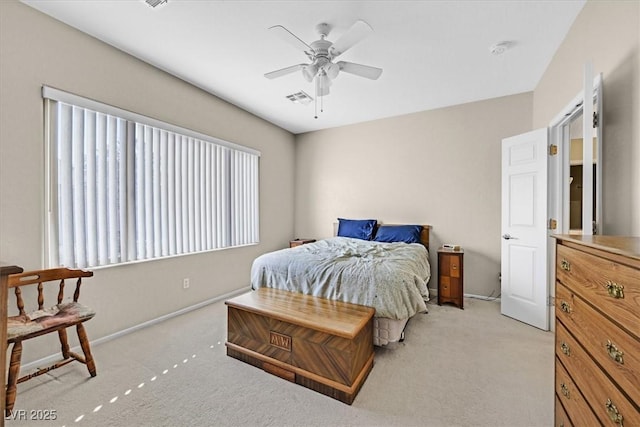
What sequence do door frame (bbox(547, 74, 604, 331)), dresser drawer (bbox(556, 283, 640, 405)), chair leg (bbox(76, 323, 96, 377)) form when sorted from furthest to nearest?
door frame (bbox(547, 74, 604, 331)) → chair leg (bbox(76, 323, 96, 377)) → dresser drawer (bbox(556, 283, 640, 405))

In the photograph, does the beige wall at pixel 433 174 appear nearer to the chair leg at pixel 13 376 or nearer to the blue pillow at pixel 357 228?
the blue pillow at pixel 357 228

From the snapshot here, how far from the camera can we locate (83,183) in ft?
7.33

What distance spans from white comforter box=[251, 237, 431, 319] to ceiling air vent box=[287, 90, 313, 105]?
204 centimetres

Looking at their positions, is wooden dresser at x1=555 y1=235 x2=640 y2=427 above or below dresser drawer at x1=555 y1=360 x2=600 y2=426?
above

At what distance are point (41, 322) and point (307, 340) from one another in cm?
169

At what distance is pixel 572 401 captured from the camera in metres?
1.04

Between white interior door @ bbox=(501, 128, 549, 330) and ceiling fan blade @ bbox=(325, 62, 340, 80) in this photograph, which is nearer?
ceiling fan blade @ bbox=(325, 62, 340, 80)

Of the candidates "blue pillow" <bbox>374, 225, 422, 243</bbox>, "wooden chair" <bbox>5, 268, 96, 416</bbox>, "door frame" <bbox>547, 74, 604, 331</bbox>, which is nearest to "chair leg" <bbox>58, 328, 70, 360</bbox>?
"wooden chair" <bbox>5, 268, 96, 416</bbox>

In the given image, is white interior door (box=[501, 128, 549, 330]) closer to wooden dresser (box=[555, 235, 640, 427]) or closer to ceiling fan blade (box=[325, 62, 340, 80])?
wooden dresser (box=[555, 235, 640, 427])

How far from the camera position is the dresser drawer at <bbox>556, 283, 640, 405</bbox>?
677mm

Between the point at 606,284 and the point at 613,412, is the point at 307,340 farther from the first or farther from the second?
the point at 606,284

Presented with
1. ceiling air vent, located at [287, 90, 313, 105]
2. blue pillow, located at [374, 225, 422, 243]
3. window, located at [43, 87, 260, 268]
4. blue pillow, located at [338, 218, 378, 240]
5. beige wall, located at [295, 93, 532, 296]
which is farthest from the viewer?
blue pillow, located at [338, 218, 378, 240]

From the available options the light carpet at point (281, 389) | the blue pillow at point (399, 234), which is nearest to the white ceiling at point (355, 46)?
the blue pillow at point (399, 234)

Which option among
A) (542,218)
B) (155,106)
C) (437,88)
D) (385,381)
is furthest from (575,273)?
(155,106)
